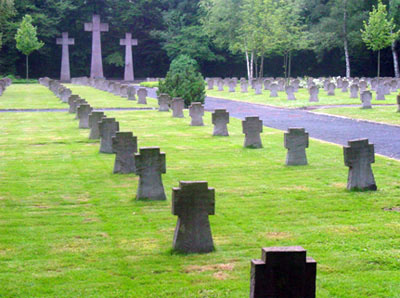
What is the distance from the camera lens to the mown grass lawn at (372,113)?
960 inches

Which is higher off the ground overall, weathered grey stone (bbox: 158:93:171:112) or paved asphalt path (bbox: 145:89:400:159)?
weathered grey stone (bbox: 158:93:171:112)

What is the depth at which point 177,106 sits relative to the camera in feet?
85.4

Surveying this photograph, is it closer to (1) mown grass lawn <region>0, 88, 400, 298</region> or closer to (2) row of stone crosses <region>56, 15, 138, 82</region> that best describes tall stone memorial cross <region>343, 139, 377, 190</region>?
(1) mown grass lawn <region>0, 88, 400, 298</region>

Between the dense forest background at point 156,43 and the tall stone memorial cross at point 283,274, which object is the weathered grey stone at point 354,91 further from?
the tall stone memorial cross at point 283,274

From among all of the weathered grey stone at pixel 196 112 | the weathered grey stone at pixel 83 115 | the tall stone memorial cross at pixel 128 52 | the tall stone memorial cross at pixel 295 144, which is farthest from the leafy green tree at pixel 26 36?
the tall stone memorial cross at pixel 295 144

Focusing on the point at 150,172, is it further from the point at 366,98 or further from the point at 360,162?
the point at 366,98

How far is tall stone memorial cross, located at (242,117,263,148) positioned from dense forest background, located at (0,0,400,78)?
5104 cm

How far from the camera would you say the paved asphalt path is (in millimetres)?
17828

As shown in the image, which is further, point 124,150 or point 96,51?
point 96,51

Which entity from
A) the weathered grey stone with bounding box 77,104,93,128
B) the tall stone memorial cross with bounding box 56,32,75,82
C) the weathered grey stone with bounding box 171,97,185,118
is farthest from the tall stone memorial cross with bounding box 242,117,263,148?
the tall stone memorial cross with bounding box 56,32,75,82

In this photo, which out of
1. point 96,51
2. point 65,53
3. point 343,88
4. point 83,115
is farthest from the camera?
point 65,53

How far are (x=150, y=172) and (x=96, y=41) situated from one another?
5718 centimetres

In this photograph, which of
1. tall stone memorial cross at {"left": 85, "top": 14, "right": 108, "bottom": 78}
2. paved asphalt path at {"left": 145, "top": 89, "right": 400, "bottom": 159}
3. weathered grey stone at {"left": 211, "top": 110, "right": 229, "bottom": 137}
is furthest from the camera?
tall stone memorial cross at {"left": 85, "top": 14, "right": 108, "bottom": 78}

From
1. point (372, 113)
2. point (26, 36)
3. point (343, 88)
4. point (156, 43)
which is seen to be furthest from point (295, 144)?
point (156, 43)
